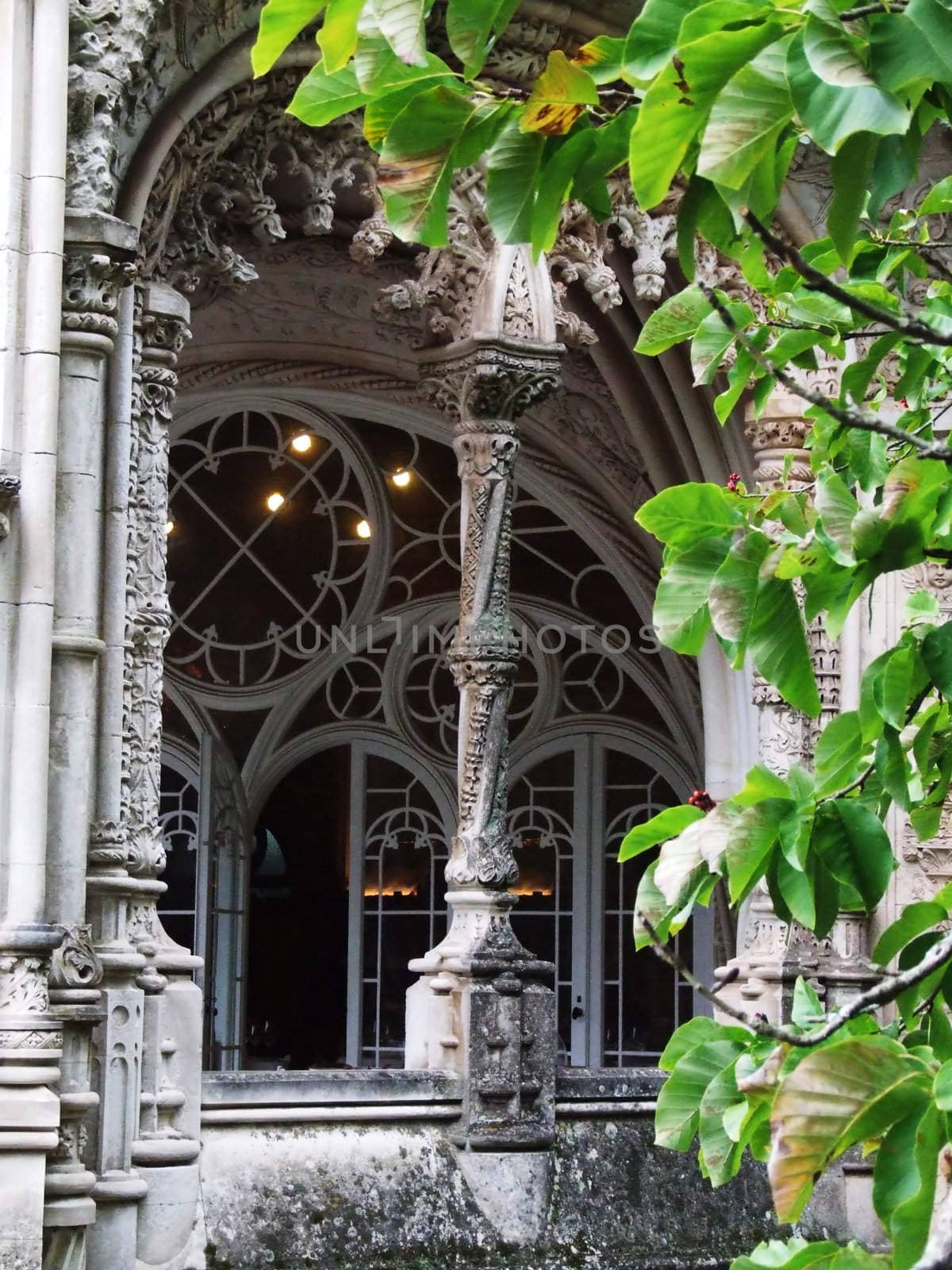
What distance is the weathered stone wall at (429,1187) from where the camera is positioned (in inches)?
288

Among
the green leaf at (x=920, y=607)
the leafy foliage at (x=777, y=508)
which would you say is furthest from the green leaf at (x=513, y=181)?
the green leaf at (x=920, y=607)

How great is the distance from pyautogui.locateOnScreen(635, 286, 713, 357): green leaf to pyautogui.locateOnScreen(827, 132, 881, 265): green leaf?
0.70m

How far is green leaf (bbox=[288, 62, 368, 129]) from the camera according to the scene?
262cm

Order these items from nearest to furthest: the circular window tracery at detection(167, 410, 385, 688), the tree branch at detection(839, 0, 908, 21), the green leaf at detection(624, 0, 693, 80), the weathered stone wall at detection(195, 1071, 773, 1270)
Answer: the tree branch at detection(839, 0, 908, 21), the green leaf at detection(624, 0, 693, 80), the weathered stone wall at detection(195, 1071, 773, 1270), the circular window tracery at detection(167, 410, 385, 688)

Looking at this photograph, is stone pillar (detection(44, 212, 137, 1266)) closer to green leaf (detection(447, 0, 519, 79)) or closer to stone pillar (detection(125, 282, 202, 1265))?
stone pillar (detection(125, 282, 202, 1265))

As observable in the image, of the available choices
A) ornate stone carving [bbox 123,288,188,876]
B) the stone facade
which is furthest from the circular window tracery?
ornate stone carving [bbox 123,288,188,876]

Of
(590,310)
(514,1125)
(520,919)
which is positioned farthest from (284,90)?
(520,919)

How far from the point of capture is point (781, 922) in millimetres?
8406

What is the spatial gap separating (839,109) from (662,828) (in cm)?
88

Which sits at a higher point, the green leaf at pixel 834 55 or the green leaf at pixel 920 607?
the green leaf at pixel 834 55

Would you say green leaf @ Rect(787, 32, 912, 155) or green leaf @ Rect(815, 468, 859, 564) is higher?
green leaf @ Rect(787, 32, 912, 155)

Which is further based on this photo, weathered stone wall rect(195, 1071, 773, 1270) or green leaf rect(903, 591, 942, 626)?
weathered stone wall rect(195, 1071, 773, 1270)

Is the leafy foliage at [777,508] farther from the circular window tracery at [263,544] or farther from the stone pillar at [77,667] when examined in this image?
the circular window tracery at [263,544]

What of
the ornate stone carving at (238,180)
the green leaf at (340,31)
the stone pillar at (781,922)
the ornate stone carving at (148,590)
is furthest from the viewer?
the stone pillar at (781,922)
